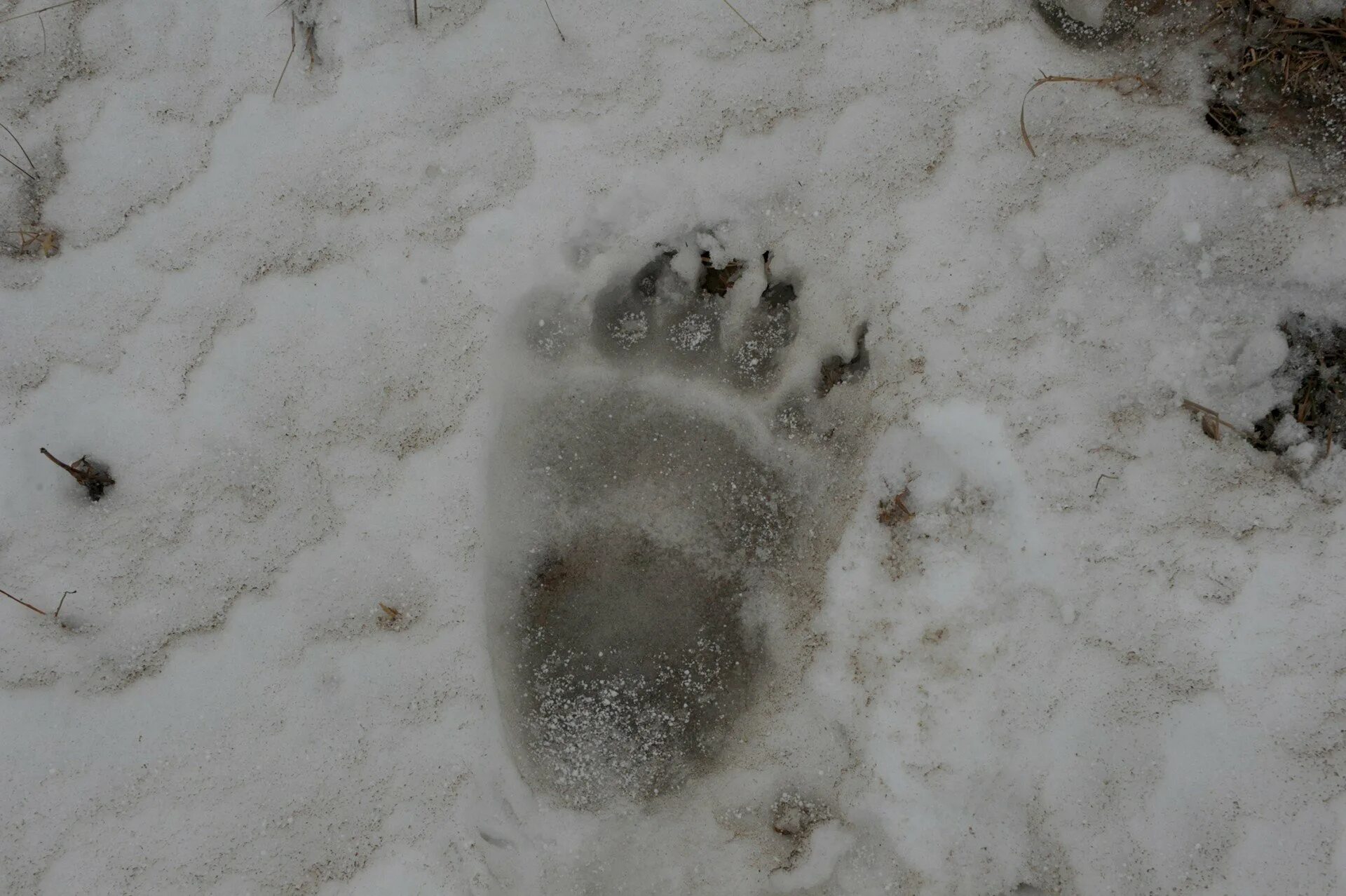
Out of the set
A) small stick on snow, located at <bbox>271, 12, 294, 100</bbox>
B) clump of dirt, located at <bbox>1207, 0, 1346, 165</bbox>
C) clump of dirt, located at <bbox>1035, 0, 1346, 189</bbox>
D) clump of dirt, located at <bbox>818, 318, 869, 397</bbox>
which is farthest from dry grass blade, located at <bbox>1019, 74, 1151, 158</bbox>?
small stick on snow, located at <bbox>271, 12, 294, 100</bbox>

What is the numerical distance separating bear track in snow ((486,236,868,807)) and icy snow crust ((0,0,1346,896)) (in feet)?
0.06

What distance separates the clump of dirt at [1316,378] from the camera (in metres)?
2.31

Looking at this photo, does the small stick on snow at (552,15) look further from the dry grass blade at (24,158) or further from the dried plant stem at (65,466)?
the dried plant stem at (65,466)

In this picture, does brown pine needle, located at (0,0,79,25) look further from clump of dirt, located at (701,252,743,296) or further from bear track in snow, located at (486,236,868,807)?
clump of dirt, located at (701,252,743,296)

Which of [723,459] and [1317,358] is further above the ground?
[1317,358]

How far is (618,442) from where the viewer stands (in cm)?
246

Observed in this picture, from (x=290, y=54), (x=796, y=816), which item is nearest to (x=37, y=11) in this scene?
(x=290, y=54)

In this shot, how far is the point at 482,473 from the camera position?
2.46 metres

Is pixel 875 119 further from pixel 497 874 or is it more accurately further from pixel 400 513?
pixel 497 874

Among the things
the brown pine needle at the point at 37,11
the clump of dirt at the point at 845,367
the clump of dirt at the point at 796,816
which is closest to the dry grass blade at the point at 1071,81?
the clump of dirt at the point at 845,367

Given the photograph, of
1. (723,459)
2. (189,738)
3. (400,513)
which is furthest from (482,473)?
(189,738)

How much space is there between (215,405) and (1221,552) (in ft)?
10.7

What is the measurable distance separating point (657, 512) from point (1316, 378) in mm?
2096

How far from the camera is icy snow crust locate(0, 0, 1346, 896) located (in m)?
2.35
